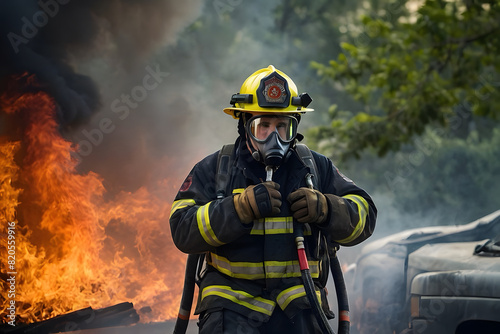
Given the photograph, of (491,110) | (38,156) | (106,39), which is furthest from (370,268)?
(491,110)

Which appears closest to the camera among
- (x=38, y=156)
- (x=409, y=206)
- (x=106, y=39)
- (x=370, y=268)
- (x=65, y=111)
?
(x=370, y=268)

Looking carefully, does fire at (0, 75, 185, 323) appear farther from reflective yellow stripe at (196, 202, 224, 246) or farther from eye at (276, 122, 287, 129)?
eye at (276, 122, 287, 129)

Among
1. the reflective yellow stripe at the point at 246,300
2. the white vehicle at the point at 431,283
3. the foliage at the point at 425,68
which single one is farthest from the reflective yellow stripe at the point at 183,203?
the foliage at the point at 425,68

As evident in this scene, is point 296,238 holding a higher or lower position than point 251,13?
lower

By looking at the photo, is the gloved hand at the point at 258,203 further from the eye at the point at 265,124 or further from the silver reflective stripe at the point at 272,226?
the eye at the point at 265,124

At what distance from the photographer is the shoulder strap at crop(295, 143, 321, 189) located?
3.24 metres

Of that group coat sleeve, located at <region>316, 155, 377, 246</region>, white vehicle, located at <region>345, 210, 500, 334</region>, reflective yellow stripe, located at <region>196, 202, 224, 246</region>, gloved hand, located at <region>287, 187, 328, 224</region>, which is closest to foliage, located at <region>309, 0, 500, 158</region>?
white vehicle, located at <region>345, 210, 500, 334</region>

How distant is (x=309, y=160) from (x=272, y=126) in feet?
0.90

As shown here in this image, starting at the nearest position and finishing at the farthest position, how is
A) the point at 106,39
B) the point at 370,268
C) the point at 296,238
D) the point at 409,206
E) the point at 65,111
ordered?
the point at 296,238
the point at 370,268
the point at 65,111
the point at 106,39
the point at 409,206

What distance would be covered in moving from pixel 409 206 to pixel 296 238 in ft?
35.6

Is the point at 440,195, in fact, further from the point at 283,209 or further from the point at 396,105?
the point at 283,209

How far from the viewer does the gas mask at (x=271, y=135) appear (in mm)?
3082

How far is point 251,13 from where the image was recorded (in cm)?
1399

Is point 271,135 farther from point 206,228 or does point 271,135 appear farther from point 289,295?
point 289,295
